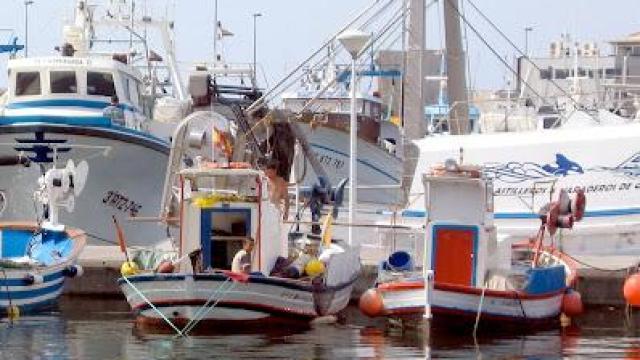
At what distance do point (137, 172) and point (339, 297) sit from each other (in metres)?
9.78

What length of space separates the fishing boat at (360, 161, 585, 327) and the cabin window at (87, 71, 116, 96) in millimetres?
12181

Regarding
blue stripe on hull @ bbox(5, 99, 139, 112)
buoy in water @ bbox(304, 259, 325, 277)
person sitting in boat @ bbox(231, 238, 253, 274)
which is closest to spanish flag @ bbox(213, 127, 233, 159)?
person sitting in boat @ bbox(231, 238, 253, 274)

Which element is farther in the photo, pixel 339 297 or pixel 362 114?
pixel 362 114

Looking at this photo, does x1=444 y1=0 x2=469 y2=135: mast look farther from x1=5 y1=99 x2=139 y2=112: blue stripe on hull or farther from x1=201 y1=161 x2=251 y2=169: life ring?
x1=201 y1=161 x2=251 y2=169: life ring

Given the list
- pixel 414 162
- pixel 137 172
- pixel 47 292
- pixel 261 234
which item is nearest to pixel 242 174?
pixel 261 234

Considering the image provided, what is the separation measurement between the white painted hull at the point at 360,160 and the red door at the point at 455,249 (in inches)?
586

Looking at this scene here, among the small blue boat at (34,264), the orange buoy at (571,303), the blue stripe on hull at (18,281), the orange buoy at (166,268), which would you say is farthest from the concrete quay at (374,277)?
the orange buoy at (166,268)

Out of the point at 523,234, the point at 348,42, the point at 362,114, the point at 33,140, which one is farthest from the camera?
the point at 362,114

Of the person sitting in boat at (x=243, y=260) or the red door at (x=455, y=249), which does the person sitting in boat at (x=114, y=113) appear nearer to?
the person sitting in boat at (x=243, y=260)

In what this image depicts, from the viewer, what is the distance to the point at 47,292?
73.3 feet

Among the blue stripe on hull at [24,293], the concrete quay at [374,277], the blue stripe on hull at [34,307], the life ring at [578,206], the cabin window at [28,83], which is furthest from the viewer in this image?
the cabin window at [28,83]

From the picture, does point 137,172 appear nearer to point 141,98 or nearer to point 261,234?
point 141,98

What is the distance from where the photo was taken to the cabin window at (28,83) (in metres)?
31.6

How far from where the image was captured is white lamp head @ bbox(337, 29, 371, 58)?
22141 mm
